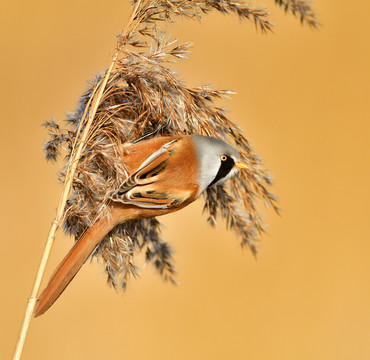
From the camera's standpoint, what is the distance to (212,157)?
753 millimetres

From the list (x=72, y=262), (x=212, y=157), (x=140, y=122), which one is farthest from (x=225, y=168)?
(x=72, y=262)

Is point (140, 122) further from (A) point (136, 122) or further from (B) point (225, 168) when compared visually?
(B) point (225, 168)

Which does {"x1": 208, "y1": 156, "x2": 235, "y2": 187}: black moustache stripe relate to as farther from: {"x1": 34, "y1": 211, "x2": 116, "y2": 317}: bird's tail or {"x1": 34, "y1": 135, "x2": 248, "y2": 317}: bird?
{"x1": 34, "y1": 211, "x2": 116, "y2": 317}: bird's tail

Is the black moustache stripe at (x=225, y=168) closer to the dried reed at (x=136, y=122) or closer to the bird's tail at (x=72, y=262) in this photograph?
the dried reed at (x=136, y=122)

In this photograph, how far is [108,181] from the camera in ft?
2.47

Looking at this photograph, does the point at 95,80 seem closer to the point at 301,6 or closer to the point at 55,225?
the point at 55,225

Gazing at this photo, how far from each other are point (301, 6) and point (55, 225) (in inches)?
21.0

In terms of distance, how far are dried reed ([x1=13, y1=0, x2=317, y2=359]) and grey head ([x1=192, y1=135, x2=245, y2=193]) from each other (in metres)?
0.03

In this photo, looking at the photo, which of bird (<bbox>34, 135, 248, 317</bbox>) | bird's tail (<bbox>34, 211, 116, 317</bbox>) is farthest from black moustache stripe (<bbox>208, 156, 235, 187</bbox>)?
bird's tail (<bbox>34, 211, 116, 317</bbox>)

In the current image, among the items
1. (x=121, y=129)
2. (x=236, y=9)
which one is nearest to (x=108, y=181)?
(x=121, y=129)

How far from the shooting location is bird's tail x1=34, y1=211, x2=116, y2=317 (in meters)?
0.69

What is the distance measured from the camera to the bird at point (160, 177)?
723 millimetres

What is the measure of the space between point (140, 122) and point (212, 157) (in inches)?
5.1

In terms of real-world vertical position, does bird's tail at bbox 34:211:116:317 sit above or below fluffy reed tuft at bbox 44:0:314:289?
below
